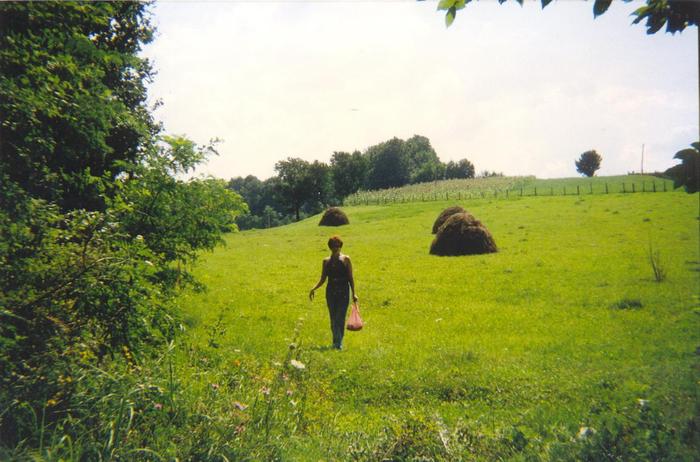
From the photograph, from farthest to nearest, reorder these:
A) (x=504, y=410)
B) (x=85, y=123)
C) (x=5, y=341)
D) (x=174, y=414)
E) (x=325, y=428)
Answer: (x=504, y=410) → (x=325, y=428) → (x=85, y=123) → (x=174, y=414) → (x=5, y=341)

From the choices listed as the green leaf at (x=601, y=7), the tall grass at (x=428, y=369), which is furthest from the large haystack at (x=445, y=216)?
the green leaf at (x=601, y=7)

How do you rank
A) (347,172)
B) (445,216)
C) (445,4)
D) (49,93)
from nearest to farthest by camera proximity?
1. (445,4)
2. (49,93)
3. (445,216)
4. (347,172)

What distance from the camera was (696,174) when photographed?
302cm

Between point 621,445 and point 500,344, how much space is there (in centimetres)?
723

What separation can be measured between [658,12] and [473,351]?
26.9 ft

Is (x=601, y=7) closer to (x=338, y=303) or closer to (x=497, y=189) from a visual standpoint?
(x=338, y=303)

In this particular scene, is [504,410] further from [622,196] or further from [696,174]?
[622,196]

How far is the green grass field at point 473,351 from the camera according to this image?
5.26 m

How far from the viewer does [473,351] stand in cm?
1048

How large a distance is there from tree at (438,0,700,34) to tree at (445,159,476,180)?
5306 inches

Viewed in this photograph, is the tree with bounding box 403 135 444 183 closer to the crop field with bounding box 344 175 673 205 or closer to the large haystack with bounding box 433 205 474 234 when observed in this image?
the crop field with bounding box 344 175 673 205

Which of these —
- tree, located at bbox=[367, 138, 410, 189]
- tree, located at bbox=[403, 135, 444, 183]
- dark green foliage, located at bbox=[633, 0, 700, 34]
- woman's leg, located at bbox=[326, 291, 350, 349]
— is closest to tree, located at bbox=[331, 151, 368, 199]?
tree, located at bbox=[367, 138, 410, 189]

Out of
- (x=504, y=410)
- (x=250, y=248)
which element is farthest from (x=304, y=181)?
(x=504, y=410)

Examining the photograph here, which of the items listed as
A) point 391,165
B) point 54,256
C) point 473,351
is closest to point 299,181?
point 391,165
